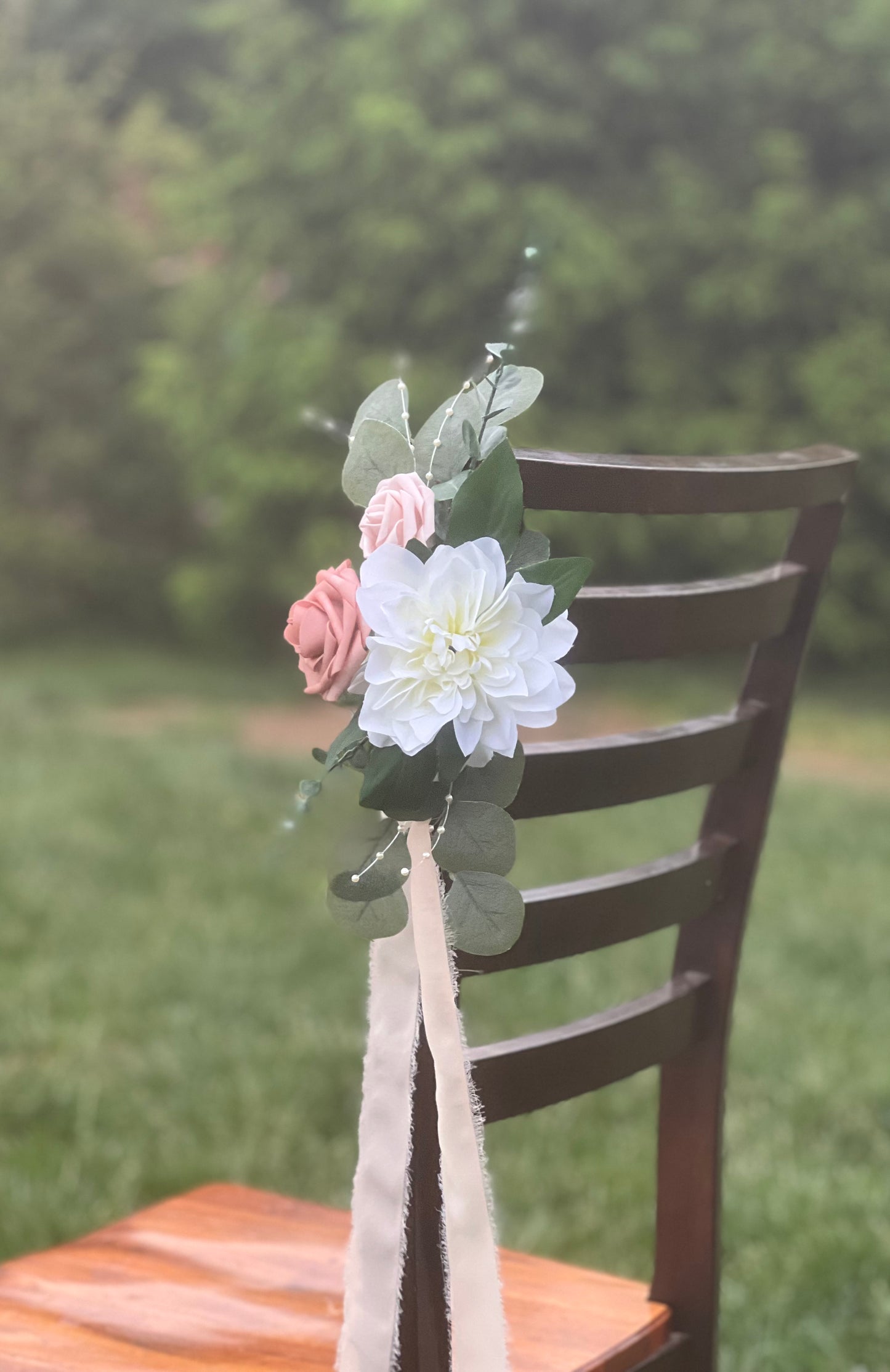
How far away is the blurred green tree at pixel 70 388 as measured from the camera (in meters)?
10.7

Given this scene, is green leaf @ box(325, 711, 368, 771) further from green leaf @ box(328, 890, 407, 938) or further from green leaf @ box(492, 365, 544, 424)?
A: green leaf @ box(492, 365, 544, 424)

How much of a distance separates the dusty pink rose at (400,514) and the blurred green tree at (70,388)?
397 inches

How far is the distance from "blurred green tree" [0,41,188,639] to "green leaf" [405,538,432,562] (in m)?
10.1

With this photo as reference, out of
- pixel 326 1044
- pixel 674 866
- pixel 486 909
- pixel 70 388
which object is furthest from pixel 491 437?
pixel 70 388

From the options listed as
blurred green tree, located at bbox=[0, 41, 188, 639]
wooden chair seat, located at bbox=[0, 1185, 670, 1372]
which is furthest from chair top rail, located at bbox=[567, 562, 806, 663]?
blurred green tree, located at bbox=[0, 41, 188, 639]

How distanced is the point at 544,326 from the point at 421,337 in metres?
0.89

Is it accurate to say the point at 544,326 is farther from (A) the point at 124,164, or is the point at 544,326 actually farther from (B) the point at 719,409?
(A) the point at 124,164

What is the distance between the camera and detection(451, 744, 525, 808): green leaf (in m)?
0.75

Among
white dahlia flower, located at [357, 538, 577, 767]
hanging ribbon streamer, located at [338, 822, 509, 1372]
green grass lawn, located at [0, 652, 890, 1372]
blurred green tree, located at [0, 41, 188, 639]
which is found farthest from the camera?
blurred green tree, located at [0, 41, 188, 639]

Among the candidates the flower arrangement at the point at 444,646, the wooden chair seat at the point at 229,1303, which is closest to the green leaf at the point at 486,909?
the flower arrangement at the point at 444,646

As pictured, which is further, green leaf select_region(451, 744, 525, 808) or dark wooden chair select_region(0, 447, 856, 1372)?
dark wooden chair select_region(0, 447, 856, 1372)

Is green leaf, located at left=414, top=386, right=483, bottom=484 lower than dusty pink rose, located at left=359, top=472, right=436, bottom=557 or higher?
higher

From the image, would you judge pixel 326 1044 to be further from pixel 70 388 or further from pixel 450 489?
pixel 70 388

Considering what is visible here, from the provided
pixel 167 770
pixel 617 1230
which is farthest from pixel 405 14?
pixel 617 1230
